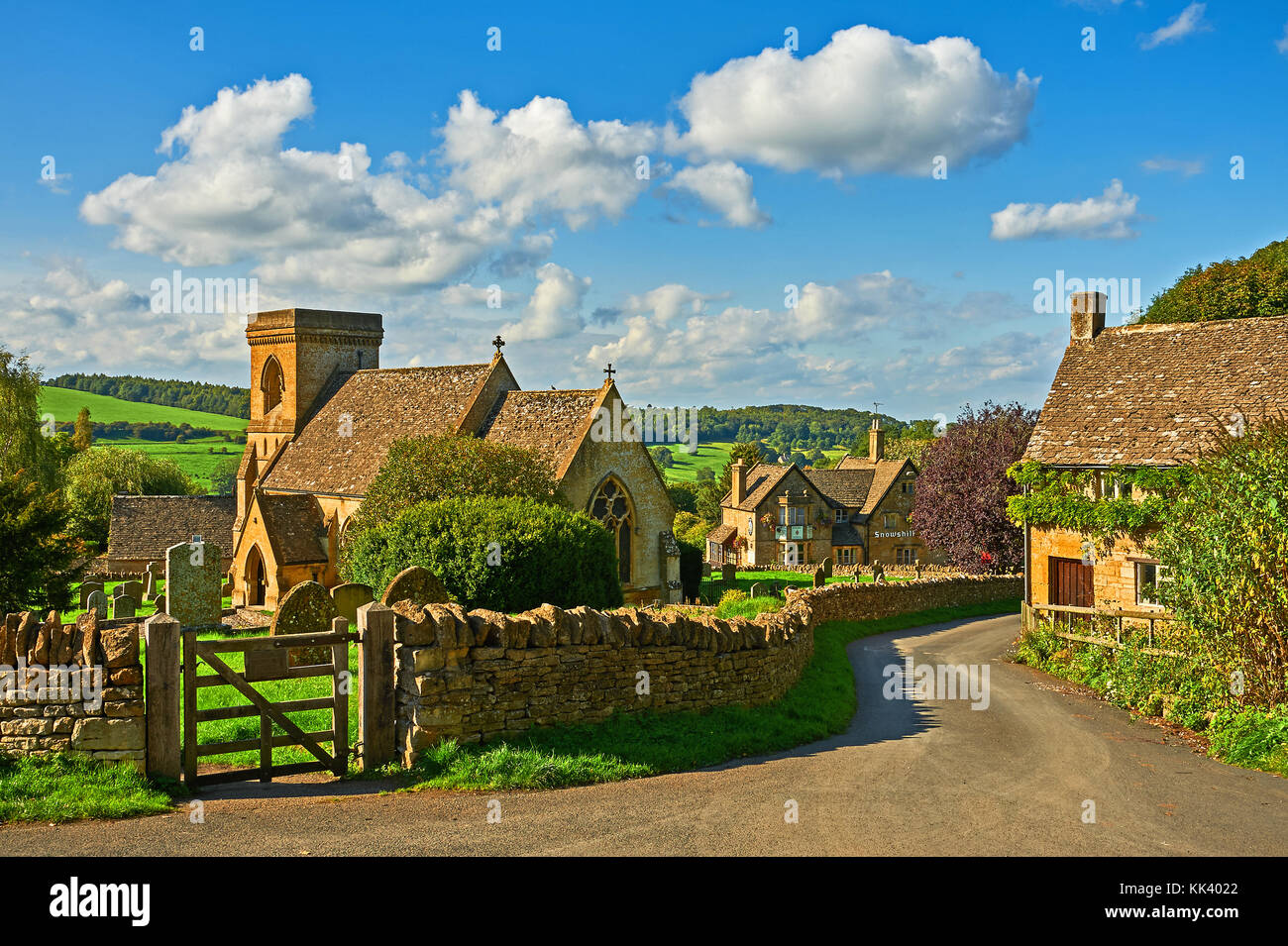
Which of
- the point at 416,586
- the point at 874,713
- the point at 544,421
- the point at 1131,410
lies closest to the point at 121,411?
the point at 544,421

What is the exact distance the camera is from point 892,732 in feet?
52.0

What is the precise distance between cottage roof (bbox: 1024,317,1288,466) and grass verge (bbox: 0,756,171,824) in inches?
905

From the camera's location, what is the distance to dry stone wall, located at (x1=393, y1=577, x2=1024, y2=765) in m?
11.1

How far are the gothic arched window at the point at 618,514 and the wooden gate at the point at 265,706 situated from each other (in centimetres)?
2235

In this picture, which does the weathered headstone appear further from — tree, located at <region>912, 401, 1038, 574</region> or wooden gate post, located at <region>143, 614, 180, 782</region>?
tree, located at <region>912, 401, 1038, 574</region>

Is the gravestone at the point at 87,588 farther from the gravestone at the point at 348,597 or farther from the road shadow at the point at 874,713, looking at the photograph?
the road shadow at the point at 874,713

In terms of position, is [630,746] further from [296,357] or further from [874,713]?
[296,357]

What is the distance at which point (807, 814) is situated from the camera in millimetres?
A: 9711

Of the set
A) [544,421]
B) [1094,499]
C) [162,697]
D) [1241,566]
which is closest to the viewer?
[162,697]

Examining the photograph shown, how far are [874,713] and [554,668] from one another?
27.7 feet

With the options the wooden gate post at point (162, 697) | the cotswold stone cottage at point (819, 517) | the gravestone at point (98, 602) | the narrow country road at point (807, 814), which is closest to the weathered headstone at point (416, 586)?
the narrow country road at point (807, 814)

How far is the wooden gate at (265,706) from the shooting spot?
10352 mm

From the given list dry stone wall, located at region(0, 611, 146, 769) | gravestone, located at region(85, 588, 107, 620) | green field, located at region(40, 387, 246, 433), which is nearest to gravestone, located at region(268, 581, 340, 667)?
dry stone wall, located at region(0, 611, 146, 769)
